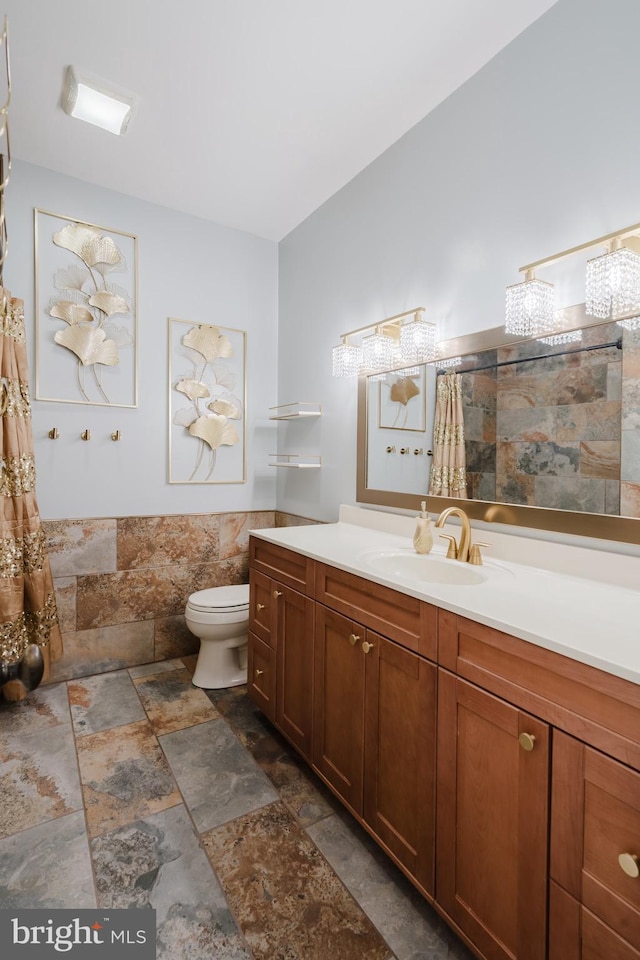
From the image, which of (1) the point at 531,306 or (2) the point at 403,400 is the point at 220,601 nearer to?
(2) the point at 403,400

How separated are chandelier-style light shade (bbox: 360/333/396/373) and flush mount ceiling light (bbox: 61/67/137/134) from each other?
1395mm

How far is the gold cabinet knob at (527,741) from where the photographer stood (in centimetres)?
94

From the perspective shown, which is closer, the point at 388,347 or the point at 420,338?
the point at 420,338

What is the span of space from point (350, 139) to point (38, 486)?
7.55 ft

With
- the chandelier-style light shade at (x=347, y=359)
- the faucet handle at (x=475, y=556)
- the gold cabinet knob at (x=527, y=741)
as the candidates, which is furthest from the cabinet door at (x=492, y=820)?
the chandelier-style light shade at (x=347, y=359)

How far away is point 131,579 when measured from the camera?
2.71 meters

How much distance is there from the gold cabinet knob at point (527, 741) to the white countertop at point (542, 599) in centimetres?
19

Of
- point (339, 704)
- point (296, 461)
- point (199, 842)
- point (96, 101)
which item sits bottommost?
point (199, 842)

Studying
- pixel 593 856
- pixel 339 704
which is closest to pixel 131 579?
pixel 339 704

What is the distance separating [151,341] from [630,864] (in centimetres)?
288

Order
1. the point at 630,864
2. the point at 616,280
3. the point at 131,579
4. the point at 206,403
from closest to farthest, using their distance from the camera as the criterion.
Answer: the point at 630,864, the point at 616,280, the point at 131,579, the point at 206,403

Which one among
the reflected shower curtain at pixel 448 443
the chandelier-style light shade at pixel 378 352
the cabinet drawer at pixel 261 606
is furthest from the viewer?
the chandelier-style light shade at pixel 378 352

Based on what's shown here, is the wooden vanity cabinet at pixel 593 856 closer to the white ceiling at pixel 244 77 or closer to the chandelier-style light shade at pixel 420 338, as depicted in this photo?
the chandelier-style light shade at pixel 420 338

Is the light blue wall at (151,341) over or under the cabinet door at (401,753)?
over
